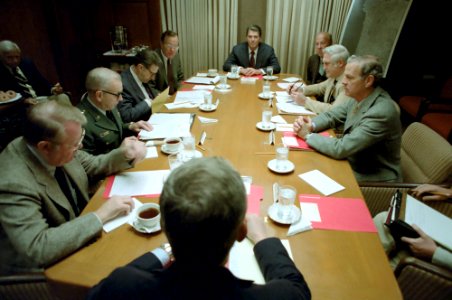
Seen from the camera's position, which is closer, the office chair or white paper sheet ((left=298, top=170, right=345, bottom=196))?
the office chair

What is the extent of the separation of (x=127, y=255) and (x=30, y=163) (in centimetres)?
57

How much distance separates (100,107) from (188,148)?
74 cm

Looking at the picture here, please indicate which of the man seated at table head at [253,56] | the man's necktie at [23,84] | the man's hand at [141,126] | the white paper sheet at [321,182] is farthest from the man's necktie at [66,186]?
the man seated at table head at [253,56]

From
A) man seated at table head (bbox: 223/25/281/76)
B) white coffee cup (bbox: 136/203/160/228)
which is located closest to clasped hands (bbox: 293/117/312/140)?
white coffee cup (bbox: 136/203/160/228)

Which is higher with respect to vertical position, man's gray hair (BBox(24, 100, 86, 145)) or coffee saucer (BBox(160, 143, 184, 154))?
man's gray hair (BBox(24, 100, 86, 145))

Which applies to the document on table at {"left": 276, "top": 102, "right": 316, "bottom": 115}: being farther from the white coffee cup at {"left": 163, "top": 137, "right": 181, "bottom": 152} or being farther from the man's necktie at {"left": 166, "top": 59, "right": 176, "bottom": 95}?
the man's necktie at {"left": 166, "top": 59, "right": 176, "bottom": 95}

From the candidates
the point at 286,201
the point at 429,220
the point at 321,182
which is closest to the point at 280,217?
the point at 286,201

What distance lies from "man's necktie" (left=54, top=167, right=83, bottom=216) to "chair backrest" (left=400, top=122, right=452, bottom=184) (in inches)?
76.2

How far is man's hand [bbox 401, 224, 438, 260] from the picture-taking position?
4.23 feet

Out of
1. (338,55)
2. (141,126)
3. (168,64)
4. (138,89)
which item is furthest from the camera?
(168,64)

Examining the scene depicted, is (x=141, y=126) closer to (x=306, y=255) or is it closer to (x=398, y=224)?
(x=306, y=255)

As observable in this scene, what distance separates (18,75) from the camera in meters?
3.46

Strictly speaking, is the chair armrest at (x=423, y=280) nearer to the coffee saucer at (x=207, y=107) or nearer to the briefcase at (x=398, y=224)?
the briefcase at (x=398, y=224)

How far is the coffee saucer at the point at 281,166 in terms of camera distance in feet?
5.30
